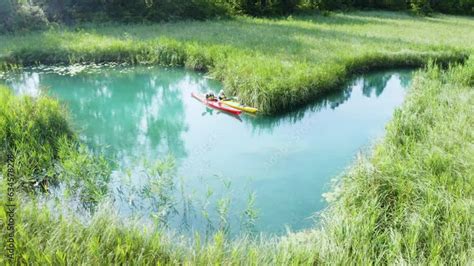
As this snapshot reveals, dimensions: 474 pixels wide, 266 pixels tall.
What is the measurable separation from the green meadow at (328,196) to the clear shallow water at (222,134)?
0.47 m

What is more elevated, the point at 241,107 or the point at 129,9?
the point at 129,9

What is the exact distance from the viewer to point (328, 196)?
6039mm

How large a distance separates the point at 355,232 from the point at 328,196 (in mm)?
1589

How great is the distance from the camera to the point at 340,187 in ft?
20.1

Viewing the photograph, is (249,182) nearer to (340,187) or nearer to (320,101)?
(340,187)

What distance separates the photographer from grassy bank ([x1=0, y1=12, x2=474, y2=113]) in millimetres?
10430

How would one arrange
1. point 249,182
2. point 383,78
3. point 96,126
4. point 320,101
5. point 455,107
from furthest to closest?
point 383,78 → point 320,101 → point 96,126 → point 455,107 → point 249,182

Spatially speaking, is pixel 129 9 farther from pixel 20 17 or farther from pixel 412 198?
pixel 412 198

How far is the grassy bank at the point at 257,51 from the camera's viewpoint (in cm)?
1043

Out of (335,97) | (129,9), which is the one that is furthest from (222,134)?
(129,9)

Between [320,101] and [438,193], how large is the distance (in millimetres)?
6087

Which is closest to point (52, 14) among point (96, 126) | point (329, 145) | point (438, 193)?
point (96, 126)

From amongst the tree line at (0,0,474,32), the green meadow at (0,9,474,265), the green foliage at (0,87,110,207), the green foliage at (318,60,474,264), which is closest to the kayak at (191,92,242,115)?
the green meadow at (0,9,474,265)

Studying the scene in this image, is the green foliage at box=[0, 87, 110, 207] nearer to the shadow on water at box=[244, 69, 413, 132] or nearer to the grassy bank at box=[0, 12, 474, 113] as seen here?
the shadow on water at box=[244, 69, 413, 132]
